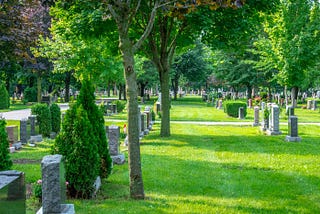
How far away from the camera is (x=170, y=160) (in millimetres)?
12602

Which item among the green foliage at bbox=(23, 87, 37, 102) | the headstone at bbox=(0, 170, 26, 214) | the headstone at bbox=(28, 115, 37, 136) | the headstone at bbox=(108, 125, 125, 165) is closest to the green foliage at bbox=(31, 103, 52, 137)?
the headstone at bbox=(28, 115, 37, 136)

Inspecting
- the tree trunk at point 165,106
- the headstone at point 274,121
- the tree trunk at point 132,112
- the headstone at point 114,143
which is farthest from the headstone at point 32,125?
the tree trunk at point 132,112

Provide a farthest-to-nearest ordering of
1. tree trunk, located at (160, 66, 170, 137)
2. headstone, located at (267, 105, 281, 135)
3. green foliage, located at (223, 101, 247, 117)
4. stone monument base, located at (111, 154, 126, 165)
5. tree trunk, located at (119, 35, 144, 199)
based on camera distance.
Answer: green foliage, located at (223, 101, 247, 117), headstone, located at (267, 105, 281, 135), tree trunk, located at (160, 66, 170, 137), stone monument base, located at (111, 154, 126, 165), tree trunk, located at (119, 35, 144, 199)

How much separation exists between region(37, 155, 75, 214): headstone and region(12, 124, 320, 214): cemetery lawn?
1.35 meters

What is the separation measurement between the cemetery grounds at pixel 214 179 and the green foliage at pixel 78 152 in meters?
0.34

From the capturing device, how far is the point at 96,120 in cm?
943

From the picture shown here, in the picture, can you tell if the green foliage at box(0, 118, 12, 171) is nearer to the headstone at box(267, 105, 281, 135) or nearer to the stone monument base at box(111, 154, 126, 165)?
the stone monument base at box(111, 154, 126, 165)

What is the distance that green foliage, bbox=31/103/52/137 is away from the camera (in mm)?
18953

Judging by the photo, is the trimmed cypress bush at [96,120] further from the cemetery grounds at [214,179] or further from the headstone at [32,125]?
the headstone at [32,125]

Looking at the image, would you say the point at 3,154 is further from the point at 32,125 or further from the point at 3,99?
the point at 3,99

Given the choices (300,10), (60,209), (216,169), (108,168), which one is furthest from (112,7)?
(300,10)

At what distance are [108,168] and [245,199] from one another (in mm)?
3010

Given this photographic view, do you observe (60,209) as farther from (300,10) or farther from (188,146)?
(300,10)

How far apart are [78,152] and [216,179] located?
3.42 m
